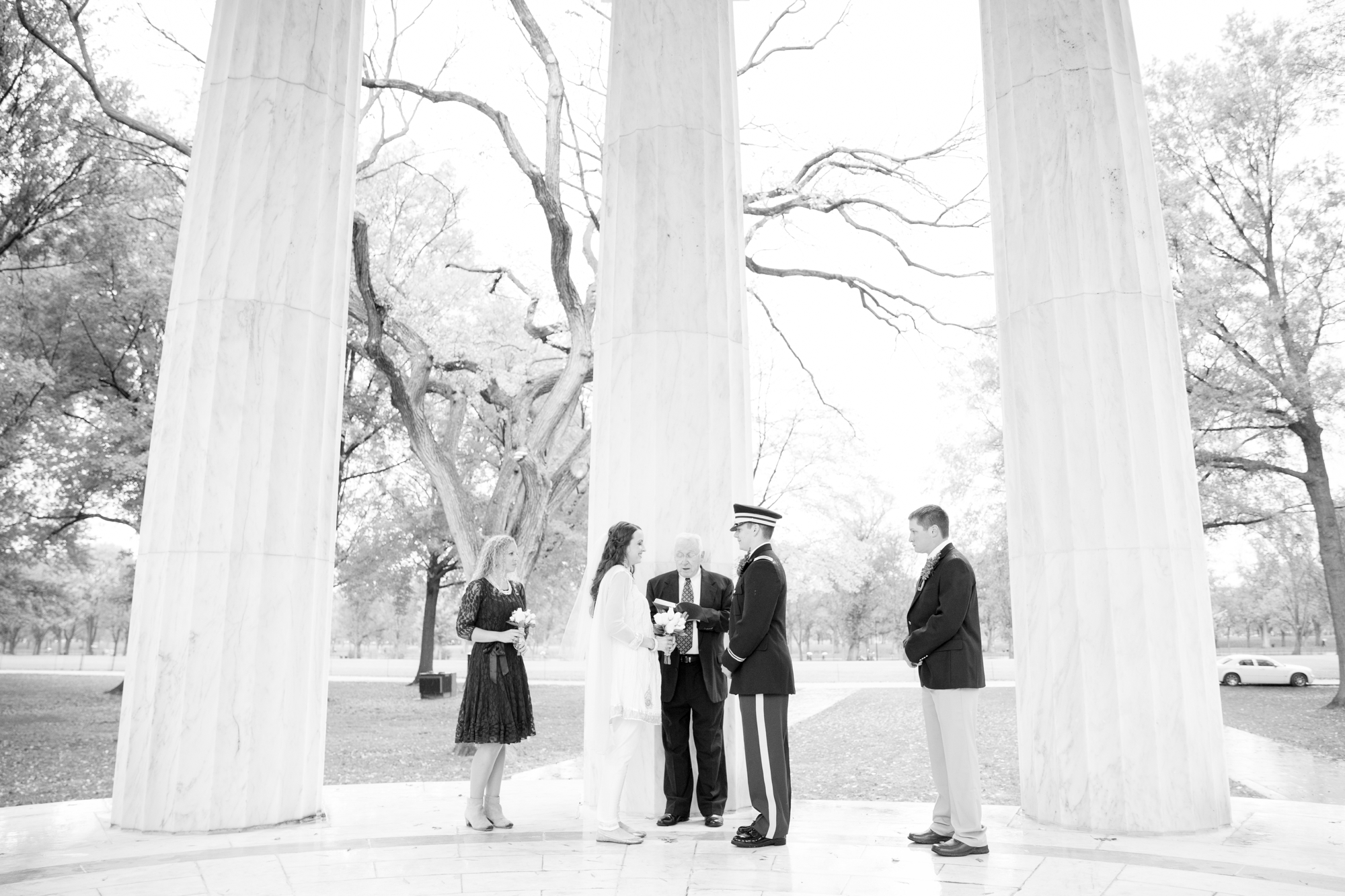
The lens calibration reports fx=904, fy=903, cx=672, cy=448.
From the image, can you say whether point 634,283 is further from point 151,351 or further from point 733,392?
point 151,351

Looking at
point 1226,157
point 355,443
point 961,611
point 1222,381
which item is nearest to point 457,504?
point 355,443

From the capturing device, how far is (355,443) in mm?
26344

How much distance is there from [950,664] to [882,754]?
10.7 meters

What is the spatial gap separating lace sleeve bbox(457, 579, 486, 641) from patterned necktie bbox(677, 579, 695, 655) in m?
1.61

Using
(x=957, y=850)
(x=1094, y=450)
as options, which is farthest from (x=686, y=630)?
(x=1094, y=450)

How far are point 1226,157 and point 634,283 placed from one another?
821 inches

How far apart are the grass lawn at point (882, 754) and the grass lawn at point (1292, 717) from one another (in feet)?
13.7

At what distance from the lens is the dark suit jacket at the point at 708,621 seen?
7422 mm

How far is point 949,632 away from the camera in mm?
6297

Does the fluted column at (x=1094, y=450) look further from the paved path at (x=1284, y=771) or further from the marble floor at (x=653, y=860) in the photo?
the paved path at (x=1284, y=771)

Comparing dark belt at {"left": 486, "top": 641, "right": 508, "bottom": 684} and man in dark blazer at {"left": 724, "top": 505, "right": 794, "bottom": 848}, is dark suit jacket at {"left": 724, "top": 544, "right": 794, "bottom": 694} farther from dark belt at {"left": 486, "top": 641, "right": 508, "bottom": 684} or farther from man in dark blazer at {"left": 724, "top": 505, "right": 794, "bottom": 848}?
dark belt at {"left": 486, "top": 641, "right": 508, "bottom": 684}

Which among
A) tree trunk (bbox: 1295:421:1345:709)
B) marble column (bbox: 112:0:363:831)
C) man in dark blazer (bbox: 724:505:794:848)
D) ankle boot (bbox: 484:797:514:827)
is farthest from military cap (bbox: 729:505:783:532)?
tree trunk (bbox: 1295:421:1345:709)

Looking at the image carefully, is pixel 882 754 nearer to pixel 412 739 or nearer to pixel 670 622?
pixel 412 739

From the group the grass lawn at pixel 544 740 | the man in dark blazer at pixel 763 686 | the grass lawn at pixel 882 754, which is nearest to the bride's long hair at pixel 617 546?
the man in dark blazer at pixel 763 686
